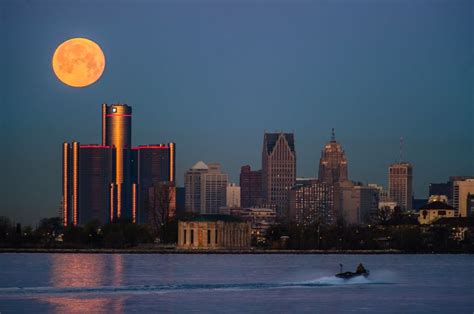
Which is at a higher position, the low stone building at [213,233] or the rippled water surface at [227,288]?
the low stone building at [213,233]

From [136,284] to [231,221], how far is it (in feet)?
318

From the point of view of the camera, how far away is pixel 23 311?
72875 millimetres

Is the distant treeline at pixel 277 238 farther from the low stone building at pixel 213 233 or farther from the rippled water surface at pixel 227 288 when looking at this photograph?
the rippled water surface at pixel 227 288

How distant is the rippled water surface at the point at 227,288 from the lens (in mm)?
76562

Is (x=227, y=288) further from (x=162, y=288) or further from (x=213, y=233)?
(x=213, y=233)

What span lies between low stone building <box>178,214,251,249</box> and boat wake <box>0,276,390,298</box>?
288ft

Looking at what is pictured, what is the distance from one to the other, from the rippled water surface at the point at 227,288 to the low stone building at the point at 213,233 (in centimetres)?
5405

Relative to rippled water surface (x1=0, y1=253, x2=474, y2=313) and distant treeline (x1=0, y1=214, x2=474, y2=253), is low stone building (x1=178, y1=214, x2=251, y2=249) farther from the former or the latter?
rippled water surface (x1=0, y1=253, x2=474, y2=313)

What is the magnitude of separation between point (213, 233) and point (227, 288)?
98.0m

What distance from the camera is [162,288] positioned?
88.9 metres

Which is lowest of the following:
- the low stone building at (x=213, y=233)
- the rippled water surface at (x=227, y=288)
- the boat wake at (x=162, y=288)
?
the rippled water surface at (x=227, y=288)

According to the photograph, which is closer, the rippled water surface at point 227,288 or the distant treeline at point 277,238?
the rippled water surface at point 227,288

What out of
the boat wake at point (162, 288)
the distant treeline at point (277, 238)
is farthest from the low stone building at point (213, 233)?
the boat wake at point (162, 288)

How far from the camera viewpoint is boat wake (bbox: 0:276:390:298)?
3371 inches
